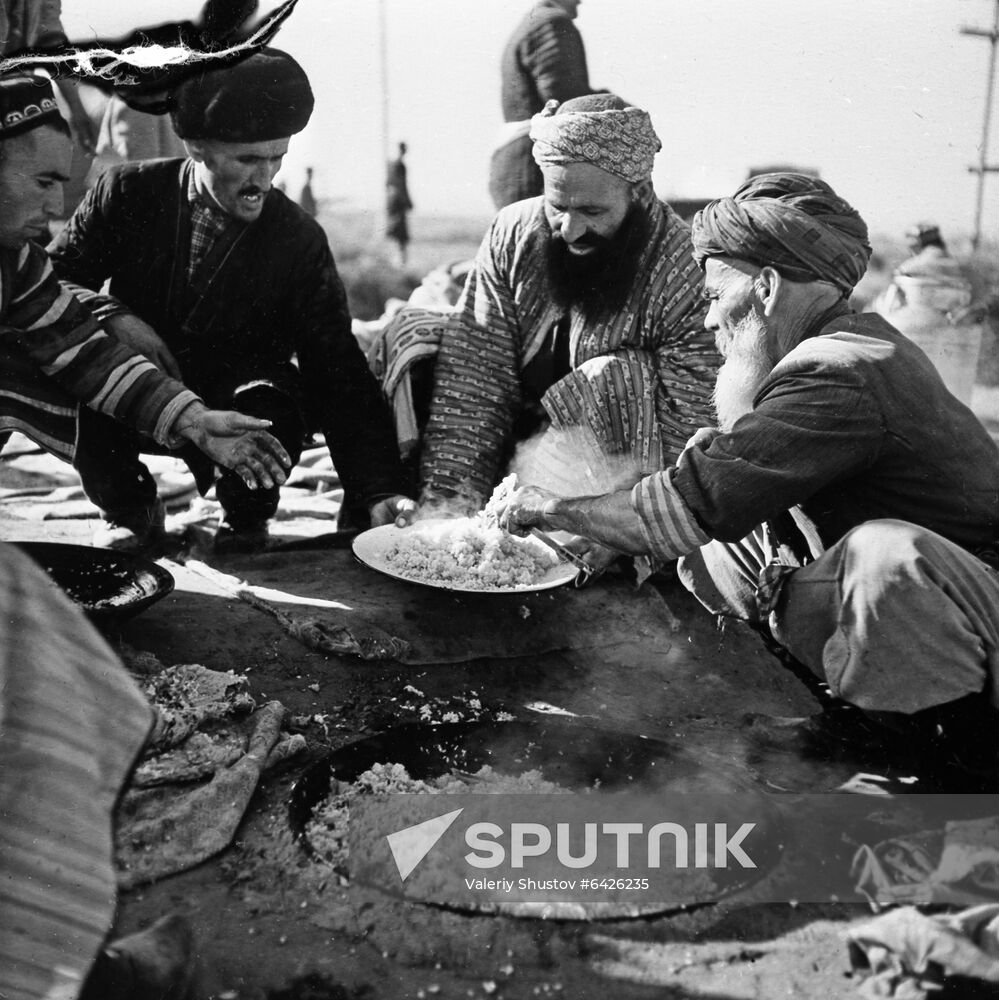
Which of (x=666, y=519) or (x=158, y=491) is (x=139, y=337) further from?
Answer: (x=666, y=519)

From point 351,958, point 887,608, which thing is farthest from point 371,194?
point 351,958

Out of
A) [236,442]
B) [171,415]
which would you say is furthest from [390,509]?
[171,415]

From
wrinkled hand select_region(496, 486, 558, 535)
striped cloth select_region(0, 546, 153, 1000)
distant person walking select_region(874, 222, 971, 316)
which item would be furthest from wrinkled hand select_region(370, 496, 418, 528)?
distant person walking select_region(874, 222, 971, 316)

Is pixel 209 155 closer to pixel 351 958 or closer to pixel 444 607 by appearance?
pixel 444 607

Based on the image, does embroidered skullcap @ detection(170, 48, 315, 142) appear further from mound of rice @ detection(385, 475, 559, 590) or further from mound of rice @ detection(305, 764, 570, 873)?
mound of rice @ detection(305, 764, 570, 873)

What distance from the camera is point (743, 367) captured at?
123 inches

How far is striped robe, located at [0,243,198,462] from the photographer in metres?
3.60

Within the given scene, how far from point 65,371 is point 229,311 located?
29.0 inches

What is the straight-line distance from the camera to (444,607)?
368 centimetres

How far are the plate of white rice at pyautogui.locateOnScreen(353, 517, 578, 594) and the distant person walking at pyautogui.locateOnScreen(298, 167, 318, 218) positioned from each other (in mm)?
1269

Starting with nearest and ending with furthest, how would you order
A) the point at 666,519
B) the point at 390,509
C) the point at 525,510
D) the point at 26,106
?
the point at 666,519 → the point at 525,510 → the point at 26,106 → the point at 390,509

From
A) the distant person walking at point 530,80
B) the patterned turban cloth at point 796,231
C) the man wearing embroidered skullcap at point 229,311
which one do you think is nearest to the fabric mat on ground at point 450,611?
the man wearing embroidered skullcap at point 229,311

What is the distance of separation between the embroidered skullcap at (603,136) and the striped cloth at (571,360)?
189 millimetres

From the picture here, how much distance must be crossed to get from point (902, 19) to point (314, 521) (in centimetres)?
316
